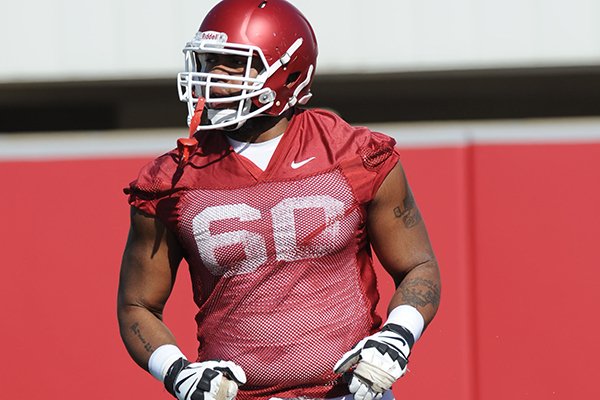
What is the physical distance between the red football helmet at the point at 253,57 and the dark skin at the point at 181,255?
0.11 meters

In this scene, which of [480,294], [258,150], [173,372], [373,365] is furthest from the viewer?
→ [480,294]

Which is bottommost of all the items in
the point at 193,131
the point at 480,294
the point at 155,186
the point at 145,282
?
the point at 480,294

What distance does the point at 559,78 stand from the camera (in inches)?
257

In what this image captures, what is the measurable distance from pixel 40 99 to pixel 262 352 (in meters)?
4.35

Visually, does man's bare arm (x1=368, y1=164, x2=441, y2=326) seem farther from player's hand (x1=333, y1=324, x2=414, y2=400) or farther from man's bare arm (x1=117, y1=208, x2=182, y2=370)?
man's bare arm (x1=117, y1=208, x2=182, y2=370)

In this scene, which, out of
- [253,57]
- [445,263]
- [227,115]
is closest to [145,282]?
[227,115]

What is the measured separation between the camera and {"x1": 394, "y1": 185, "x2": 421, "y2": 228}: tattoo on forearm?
301 cm

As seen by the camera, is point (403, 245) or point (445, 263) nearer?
point (403, 245)

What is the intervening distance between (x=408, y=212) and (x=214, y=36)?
2.16 feet

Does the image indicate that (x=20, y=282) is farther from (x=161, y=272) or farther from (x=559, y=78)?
(x=559, y=78)

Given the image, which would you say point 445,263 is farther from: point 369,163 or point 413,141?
point 369,163

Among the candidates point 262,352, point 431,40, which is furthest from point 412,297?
point 431,40

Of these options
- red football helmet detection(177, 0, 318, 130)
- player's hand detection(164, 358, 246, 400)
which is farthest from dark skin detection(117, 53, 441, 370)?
player's hand detection(164, 358, 246, 400)

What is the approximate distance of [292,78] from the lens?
3.02 metres
